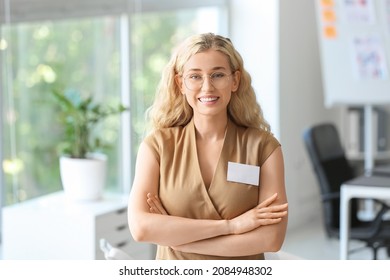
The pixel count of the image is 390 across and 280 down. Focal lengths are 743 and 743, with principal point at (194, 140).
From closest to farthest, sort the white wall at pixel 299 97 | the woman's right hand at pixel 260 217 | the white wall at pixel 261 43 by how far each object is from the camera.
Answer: the woman's right hand at pixel 260 217, the white wall at pixel 261 43, the white wall at pixel 299 97

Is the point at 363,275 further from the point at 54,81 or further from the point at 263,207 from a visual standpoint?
the point at 54,81

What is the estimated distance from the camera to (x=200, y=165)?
1.94m

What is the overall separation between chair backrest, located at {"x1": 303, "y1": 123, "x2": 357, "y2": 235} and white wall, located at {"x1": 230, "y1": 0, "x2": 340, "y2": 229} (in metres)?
0.99

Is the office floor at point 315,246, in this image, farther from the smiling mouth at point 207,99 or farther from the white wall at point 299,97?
the smiling mouth at point 207,99

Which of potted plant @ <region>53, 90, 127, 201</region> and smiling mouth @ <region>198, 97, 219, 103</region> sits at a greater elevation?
smiling mouth @ <region>198, 97, 219, 103</region>

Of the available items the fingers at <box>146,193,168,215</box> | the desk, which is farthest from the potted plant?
the fingers at <box>146,193,168,215</box>

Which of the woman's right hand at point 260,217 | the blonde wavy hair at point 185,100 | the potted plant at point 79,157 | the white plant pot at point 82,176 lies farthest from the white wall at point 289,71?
the woman's right hand at point 260,217

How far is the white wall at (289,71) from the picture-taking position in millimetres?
5480

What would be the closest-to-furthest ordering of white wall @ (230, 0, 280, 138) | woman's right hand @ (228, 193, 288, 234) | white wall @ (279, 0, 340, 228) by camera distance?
woman's right hand @ (228, 193, 288, 234) < white wall @ (230, 0, 280, 138) < white wall @ (279, 0, 340, 228)

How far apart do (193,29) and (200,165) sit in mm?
3786

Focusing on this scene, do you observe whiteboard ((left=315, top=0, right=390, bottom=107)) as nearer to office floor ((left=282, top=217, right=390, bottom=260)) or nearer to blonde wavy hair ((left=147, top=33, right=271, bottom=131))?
office floor ((left=282, top=217, right=390, bottom=260))

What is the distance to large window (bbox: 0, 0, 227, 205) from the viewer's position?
13.4ft

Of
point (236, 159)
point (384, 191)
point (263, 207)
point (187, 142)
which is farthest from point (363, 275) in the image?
point (384, 191)

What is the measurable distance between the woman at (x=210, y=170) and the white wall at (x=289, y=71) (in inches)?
141
